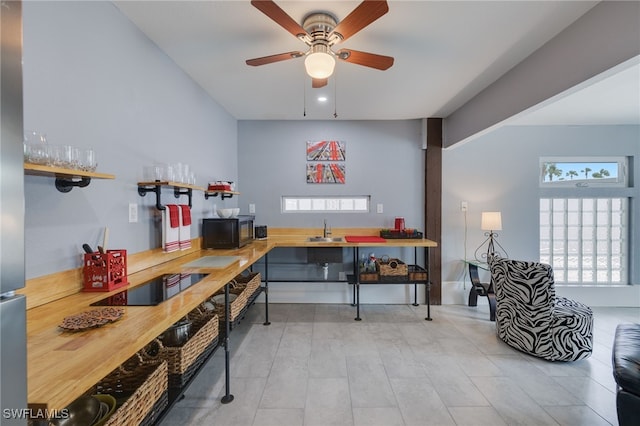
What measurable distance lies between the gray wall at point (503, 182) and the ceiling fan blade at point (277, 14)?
299 cm

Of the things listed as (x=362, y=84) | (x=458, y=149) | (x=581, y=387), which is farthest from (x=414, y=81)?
(x=581, y=387)

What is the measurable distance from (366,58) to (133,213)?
1.83 m

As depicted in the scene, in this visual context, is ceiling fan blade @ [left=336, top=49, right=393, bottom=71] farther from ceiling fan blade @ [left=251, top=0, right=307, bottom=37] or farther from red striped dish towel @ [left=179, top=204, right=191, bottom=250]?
red striped dish towel @ [left=179, top=204, right=191, bottom=250]

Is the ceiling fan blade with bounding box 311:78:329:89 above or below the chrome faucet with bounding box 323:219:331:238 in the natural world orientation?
above

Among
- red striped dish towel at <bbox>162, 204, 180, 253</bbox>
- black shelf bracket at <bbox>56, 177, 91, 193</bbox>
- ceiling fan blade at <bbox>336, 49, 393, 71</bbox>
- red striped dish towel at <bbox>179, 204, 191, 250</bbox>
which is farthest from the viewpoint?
red striped dish towel at <bbox>179, 204, 191, 250</bbox>

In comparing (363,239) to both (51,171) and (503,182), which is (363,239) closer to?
(503,182)

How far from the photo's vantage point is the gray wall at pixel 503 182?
3.93 m

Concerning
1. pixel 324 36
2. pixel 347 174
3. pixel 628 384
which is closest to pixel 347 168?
pixel 347 174

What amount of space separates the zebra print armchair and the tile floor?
0.10 metres

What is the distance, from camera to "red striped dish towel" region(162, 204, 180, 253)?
6.86 feet

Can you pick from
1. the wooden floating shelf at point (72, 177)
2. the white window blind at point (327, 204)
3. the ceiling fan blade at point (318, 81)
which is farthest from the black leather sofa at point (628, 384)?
the wooden floating shelf at point (72, 177)

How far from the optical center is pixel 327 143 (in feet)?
12.9

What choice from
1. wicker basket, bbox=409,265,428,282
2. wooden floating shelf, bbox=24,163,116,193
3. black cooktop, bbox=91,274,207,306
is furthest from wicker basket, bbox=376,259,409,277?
wooden floating shelf, bbox=24,163,116,193

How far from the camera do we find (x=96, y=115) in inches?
62.0
